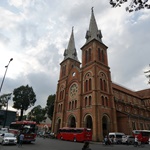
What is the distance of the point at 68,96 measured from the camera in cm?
4109

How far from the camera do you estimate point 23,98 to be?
5391 centimetres

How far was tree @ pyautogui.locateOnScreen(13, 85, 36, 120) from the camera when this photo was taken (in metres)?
53.2

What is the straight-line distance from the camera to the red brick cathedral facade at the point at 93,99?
103ft

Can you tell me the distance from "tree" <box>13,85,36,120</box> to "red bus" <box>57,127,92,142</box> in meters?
27.8

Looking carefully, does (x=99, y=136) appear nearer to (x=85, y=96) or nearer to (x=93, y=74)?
(x=85, y=96)

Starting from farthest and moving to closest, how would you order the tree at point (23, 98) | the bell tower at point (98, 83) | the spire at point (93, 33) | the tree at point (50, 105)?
the tree at point (23, 98) → the tree at point (50, 105) → the spire at point (93, 33) → the bell tower at point (98, 83)

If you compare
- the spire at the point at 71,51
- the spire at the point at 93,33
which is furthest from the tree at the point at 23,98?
the spire at the point at 93,33

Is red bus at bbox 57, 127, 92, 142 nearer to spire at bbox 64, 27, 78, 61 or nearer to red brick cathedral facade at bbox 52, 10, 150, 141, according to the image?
red brick cathedral facade at bbox 52, 10, 150, 141

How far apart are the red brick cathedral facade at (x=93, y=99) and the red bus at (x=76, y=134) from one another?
3390mm

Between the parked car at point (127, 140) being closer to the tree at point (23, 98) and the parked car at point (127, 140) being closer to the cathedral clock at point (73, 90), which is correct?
the cathedral clock at point (73, 90)

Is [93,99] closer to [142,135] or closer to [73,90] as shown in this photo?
[73,90]

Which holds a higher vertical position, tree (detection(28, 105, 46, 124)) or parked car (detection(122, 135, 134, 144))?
tree (detection(28, 105, 46, 124))

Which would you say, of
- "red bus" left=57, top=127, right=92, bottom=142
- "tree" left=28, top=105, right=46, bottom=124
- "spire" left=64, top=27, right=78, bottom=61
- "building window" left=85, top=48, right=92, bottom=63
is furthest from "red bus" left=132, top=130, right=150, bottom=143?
"tree" left=28, top=105, right=46, bottom=124

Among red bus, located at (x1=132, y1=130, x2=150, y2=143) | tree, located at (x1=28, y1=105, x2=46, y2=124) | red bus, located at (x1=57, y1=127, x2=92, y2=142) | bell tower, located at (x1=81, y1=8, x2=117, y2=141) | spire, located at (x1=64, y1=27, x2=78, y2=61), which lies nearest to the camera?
red bus, located at (x1=57, y1=127, x2=92, y2=142)
